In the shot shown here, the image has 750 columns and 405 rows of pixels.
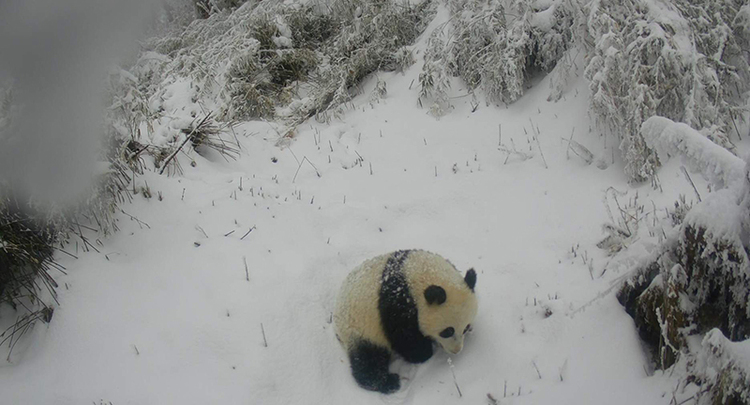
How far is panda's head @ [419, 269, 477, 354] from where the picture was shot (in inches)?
140

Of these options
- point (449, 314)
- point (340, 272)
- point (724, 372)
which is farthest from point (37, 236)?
point (724, 372)

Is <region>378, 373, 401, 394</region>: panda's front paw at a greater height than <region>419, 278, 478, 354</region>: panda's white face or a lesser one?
lesser

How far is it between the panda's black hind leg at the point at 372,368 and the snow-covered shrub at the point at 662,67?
10.4ft

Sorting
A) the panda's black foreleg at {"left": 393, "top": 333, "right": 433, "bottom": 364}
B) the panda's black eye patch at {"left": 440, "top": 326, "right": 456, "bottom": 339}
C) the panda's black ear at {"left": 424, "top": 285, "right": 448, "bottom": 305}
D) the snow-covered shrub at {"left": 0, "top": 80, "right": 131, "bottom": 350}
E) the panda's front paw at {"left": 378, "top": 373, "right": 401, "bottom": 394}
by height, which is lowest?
the panda's front paw at {"left": 378, "top": 373, "right": 401, "bottom": 394}

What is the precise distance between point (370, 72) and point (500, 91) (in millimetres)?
2730

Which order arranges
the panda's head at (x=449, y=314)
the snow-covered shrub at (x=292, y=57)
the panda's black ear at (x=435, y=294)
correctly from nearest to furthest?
the panda's black ear at (x=435, y=294) < the panda's head at (x=449, y=314) < the snow-covered shrub at (x=292, y=57)

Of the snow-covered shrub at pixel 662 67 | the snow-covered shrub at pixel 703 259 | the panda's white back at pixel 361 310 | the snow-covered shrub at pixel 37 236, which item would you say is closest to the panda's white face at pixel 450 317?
the panda's white back at pixel 361 310

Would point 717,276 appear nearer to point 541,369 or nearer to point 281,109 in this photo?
point 541,369

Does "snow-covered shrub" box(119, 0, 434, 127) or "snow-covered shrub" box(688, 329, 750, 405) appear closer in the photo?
"snow-covered shrub" box(688, 329, 750, 405)

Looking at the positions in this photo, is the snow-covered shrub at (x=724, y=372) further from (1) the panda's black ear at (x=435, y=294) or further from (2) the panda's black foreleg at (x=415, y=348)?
(2) the panda's black foreleg at (x=415, y=348)

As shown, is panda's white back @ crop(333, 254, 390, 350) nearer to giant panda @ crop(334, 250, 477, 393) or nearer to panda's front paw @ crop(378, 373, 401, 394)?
giant panda @ crop(334, 250, 477, 393)

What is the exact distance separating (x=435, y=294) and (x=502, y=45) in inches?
164

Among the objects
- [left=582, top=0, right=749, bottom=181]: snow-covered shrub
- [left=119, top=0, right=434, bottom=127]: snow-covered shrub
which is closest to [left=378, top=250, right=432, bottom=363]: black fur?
[left=582, top=0, right=749, bottom=181]: snow-covered shrub

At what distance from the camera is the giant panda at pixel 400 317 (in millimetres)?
3602
